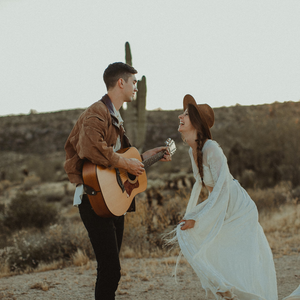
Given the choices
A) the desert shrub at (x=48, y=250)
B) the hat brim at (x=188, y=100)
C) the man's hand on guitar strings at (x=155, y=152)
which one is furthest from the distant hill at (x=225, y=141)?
the hat brim at (x=188, y=100)

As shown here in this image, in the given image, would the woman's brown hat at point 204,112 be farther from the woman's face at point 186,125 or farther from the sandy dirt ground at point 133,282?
the sandy dirt ground at point 133,282

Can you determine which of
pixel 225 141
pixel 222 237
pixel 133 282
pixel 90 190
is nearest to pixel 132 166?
pixel 90 190

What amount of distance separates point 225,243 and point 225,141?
1437 cm

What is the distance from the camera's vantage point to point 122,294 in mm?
4105

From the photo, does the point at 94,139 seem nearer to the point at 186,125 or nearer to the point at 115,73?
the point at 115,73

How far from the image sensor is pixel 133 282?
4.57 m

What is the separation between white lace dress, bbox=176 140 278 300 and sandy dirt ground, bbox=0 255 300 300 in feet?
5.05

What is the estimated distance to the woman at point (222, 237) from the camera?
8.27 ft

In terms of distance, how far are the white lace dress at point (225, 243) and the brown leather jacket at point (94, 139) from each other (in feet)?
2.57

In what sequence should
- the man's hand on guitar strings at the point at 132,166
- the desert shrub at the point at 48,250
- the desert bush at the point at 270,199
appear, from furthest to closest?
the desert bush at the point at 270,199 < the desert shrub at the point at 48,250 < the man's hand on guitar strings at the point at 132,166

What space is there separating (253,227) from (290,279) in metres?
2.42

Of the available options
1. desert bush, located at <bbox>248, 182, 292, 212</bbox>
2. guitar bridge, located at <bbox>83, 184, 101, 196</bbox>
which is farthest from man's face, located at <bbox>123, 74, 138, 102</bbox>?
desert bush, located at <bbox>248, 182, 292, 212</bbox>

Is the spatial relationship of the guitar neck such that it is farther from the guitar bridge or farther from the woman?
the guitar bridge

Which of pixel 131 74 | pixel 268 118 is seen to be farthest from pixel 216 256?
pixel 268 118
